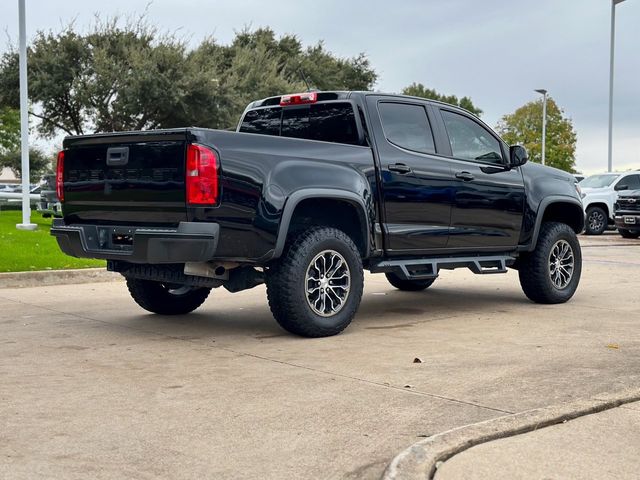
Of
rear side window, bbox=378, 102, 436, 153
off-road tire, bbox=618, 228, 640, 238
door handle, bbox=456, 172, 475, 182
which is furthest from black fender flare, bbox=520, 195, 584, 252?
off-road tire, bbox=618, 228, 640, 238

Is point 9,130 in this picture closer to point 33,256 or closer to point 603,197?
point 603,197

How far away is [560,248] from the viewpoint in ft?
30.0

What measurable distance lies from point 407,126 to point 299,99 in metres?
0.99

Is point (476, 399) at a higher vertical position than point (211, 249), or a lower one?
lower

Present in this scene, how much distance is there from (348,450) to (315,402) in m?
0.88

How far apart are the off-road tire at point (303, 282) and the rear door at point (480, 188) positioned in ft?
4.68

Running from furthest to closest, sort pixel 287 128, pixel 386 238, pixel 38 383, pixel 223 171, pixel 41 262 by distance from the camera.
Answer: pixel 41 262
pixel 287 128
pixel 386 238
pixel 223 171
pixel 38 383

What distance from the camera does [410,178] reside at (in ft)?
24.7

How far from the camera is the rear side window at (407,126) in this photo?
25.2 ft

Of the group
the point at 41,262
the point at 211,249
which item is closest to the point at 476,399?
the point at 211,249

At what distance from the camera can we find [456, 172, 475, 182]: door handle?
26.3 feet

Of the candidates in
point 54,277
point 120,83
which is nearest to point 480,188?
point 54,277

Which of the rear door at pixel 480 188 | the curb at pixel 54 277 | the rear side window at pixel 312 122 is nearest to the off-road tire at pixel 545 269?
the rear door at pixel 480 188

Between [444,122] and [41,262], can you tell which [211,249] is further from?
[41,262]
